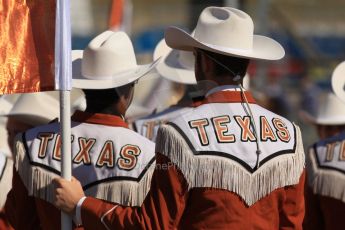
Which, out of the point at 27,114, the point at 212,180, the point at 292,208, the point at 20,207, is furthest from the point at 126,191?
the point at 27,114

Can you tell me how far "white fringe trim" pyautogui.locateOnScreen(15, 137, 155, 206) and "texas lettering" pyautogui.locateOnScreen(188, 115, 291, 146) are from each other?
66cm

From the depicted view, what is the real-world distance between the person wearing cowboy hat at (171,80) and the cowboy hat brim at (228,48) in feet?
5.85

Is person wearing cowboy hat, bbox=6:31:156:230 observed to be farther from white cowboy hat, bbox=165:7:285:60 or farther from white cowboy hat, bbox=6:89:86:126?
white cowboy hat, bbox=6:89:86:126

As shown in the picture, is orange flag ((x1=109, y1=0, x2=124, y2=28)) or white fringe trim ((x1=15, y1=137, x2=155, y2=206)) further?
orange flag ((x1=109, y1=0, x2=124, y2=28))

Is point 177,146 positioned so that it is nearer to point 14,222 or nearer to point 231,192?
point 231,192

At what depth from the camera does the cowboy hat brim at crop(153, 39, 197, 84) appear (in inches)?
290

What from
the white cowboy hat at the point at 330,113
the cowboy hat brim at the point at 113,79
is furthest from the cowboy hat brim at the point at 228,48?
the white cowboy hat at the point at 330,113

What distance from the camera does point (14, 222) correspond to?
17.9 ft

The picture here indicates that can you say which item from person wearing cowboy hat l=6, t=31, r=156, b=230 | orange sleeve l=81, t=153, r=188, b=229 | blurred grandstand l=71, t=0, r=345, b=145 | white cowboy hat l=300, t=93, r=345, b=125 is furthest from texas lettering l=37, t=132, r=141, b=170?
blurred grandstand l=71, t=0, r=345, b=145

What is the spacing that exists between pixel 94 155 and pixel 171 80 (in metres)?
2.40

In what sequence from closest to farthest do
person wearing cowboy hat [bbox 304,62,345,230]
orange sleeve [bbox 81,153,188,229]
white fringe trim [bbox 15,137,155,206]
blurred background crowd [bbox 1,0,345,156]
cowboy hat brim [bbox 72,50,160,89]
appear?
orange sleeve [bbox 81,153,188,229] < white fringe trim [bbox 15,137,155,206] < cowboy hat brim [bbox 72,50,160,89] < person wearing cowboy hat [bbox 304,62,345,230] < blurred background crowd [bbox 1,0,345,156]

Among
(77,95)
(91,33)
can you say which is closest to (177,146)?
(77,95)

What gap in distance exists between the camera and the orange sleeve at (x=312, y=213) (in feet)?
21.3

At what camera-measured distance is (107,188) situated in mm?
5164
